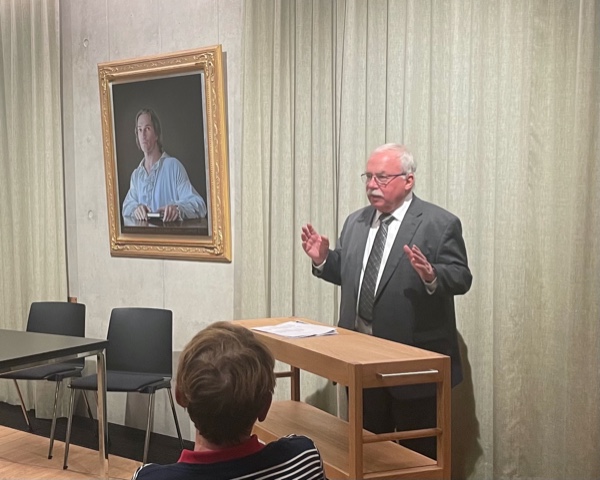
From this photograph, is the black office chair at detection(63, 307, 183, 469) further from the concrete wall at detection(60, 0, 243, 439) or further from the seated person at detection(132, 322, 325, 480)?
the seated person at detection(132, 322, 325, 480)

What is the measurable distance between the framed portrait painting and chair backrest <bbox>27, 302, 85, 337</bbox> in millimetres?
609

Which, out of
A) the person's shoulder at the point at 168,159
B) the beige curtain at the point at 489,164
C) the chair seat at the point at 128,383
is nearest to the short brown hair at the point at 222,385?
the beige curtain at the point at 489,164

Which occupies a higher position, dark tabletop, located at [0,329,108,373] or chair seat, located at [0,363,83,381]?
dark tabletop, located at [0,329,108,373]

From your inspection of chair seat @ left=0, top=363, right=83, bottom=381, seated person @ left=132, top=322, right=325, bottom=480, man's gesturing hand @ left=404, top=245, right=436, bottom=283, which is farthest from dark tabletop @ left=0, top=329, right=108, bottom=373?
seated person @ left=132, top=322, right=325, bottom=480

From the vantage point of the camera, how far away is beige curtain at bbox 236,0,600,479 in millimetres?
3939

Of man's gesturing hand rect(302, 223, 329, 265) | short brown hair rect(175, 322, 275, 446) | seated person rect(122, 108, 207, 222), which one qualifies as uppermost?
seated person rect(122, 108, 207, 222)

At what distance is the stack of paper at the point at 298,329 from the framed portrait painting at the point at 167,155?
4.96 feet

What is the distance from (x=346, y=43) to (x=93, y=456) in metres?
3.02

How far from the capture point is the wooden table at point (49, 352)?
3915mm

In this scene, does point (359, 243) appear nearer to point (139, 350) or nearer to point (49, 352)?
point (49, 352)

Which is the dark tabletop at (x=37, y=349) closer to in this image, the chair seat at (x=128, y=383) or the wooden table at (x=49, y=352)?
the wooden table at (x=49, y=352)

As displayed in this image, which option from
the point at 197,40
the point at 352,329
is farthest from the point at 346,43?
the point at 352,329

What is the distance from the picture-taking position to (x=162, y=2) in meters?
5.80

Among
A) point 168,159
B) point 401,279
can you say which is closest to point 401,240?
point 401,279
